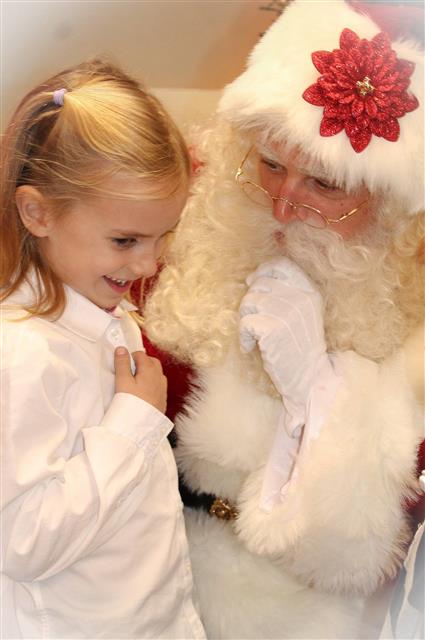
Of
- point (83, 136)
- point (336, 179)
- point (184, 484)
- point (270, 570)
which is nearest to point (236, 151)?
point (336, 179)

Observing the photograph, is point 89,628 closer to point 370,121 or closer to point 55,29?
point 370,121

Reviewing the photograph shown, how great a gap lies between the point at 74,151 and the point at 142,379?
1.18 feet

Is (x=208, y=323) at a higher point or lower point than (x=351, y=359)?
lower

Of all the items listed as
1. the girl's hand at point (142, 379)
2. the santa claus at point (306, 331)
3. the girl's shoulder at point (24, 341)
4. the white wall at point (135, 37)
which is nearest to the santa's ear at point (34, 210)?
the girl's shoulder at point (24, 341)

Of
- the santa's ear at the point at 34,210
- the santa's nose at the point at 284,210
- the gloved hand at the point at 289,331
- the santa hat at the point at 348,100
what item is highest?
the santa hat at the point at 348,100

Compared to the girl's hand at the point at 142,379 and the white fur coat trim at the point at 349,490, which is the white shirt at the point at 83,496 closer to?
the girl's hand at the point at 142,379

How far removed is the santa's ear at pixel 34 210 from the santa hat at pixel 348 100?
0.37 m

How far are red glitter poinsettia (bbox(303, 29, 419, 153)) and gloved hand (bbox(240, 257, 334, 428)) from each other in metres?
0.27

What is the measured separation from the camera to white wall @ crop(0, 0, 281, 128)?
5.62 ft

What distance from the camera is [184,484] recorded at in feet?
4.02

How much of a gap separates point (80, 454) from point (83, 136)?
442 mm

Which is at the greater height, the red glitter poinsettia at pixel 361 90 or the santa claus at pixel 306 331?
the red glitter poinsettia at pixel 361 90

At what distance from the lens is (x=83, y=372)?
98 centimetres

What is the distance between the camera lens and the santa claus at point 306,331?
1045 mm
